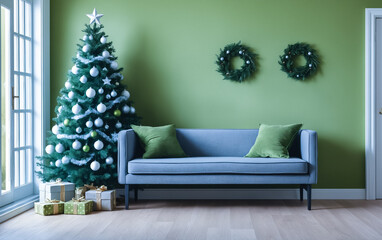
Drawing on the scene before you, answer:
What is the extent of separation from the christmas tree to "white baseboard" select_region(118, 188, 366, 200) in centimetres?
57

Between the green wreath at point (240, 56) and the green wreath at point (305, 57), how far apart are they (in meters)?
0.36

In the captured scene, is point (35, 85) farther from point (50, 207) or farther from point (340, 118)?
point (340, 118)

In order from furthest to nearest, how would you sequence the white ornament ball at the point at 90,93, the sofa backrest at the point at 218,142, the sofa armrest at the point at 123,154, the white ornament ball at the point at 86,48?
the sofa backrest at the point at 218,142, the white ornament ball at the point at 86,48, the white ornament ball at the point at 90,93, the sofa armrest at the point at 123,154

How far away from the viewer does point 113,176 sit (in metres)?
4.33

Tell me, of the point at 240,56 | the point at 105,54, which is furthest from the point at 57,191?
the point at 240,56

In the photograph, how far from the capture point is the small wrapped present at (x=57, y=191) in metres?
4.07

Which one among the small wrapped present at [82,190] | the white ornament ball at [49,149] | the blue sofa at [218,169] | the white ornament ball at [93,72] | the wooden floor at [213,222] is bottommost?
the wooden floor at [213,222]

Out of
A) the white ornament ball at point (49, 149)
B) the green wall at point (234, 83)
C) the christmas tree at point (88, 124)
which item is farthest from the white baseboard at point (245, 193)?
the white ornament ball at point (49, 149)

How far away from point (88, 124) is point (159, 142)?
74 cm

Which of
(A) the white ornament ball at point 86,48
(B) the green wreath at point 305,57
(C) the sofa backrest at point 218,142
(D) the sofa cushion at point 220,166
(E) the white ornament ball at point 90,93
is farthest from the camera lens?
(B) the green wreath at point 305,57

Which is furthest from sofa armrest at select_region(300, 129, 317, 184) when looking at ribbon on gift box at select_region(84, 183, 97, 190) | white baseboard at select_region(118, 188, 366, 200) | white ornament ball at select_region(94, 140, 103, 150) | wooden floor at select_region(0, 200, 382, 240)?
ribbon on gift box at select_region(84, 183, 97, 190)

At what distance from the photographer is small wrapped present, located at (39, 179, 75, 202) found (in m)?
4.07

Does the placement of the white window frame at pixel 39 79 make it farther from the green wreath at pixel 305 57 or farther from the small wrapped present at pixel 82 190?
the green wreath at pixel 305 57

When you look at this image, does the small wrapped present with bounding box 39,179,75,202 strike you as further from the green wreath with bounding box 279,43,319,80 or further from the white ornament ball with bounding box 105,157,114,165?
the green wreath with bounding box 279,43,319,80
